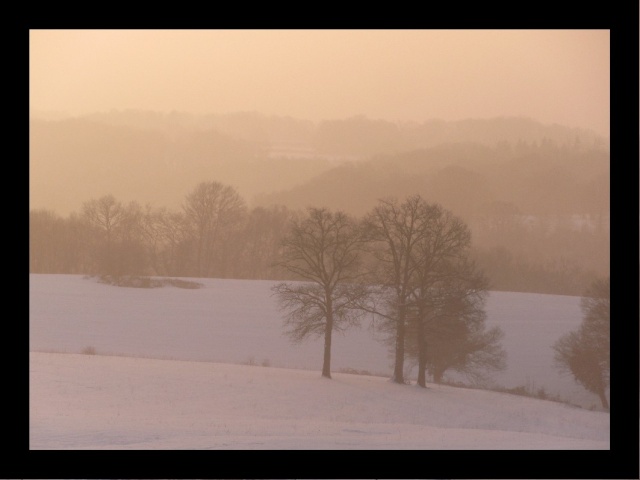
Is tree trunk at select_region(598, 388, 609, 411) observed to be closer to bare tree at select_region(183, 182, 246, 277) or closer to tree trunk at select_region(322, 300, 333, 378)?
tree trunk at select_region(322, 300, 333, 378)

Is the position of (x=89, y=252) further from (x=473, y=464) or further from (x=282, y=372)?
(x=473, y=464)

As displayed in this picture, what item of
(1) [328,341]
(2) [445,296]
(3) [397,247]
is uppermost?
(3) [397,247]

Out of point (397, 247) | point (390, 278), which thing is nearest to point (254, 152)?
point (397, 247)

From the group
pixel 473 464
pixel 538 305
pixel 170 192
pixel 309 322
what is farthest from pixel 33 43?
pixel 538 305

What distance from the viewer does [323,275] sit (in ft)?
43.6

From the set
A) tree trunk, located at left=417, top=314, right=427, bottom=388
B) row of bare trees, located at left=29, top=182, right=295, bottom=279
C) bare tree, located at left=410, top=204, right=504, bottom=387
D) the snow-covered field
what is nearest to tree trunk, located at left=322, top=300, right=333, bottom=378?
the snow-covered field

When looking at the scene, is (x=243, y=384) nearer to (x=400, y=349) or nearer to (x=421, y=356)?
(x=400, y=349)

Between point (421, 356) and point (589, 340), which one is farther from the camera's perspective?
point (589, 340)

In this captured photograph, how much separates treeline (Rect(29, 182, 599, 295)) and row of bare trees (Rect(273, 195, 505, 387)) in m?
0.87

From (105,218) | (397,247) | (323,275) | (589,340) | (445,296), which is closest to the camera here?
(397,247)

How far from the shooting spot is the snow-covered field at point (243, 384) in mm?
9789

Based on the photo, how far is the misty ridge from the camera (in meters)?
14.5

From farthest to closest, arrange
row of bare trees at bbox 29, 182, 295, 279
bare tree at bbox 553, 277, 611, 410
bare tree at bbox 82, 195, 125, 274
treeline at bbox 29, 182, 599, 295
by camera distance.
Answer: bare tree at bbox 82, 195, 125, 274 → row of bare trees at bbox 29, 182, 295, 279 → treeline at bbox 29, 182, 599, 295 → bare tree at bbox 553, 277, 611, 410

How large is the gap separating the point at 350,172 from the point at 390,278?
2.87m
